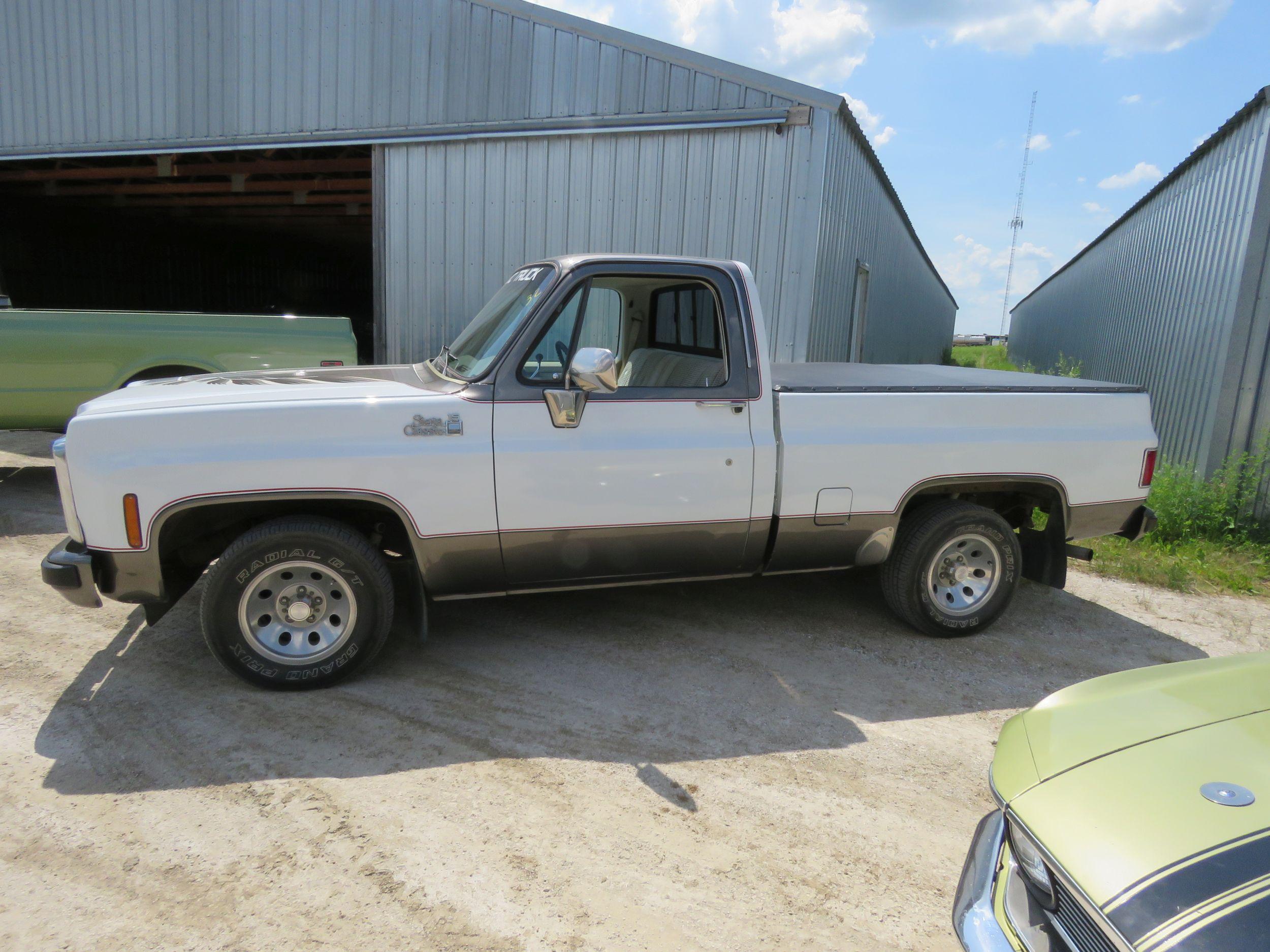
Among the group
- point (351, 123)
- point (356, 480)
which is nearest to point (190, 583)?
point (356, 480)

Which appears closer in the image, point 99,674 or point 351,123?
point 99,674

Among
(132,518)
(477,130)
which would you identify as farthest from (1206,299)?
(132,518)

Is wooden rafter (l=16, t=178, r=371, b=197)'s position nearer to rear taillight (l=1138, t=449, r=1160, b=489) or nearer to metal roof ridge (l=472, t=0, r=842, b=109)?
metal roof ridge (l=472, t=0, r=842, b=109)

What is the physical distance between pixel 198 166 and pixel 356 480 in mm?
11121

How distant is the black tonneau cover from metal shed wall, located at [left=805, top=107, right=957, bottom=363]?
3180 mm

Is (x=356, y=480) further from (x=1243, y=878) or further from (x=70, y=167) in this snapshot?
(x=70, y=167)

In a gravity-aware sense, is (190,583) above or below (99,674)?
above

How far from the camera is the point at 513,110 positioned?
9.34 m

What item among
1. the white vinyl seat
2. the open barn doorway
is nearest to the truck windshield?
the white vinyl seat

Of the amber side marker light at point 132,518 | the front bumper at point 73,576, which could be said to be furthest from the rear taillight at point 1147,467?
the front bumper at point 73,576

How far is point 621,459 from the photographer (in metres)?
4.01

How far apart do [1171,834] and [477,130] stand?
31.2 feet

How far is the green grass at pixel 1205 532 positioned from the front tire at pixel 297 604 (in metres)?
5.46

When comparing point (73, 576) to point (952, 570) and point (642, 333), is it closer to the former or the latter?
point (642, 333)
